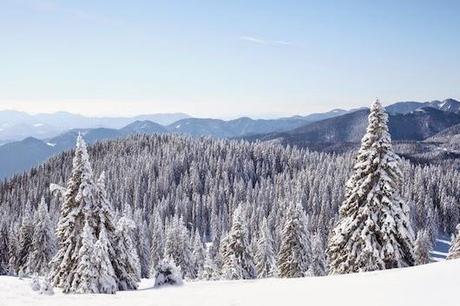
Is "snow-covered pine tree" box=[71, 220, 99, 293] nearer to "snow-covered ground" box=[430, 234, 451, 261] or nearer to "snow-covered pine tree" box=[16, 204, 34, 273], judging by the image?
"snow-covered pine tree" box=[16, 204, 34, 273]

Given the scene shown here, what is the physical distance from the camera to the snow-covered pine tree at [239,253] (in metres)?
49.6

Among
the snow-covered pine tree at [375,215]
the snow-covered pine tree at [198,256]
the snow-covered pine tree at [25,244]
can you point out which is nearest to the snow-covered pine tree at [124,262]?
the snow-covered pine tree at [375,215]

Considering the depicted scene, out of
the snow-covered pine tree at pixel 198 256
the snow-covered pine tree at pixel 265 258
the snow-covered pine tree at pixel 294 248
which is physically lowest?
the snow-covered pine tree at pixel 198 256

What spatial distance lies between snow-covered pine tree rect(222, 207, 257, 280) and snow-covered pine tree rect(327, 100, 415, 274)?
20.5 meters

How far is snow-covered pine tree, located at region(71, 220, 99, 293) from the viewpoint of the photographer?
25.1 metres

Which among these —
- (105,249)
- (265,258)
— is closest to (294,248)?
(265,258)

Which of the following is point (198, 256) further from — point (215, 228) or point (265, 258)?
point (215, 228)

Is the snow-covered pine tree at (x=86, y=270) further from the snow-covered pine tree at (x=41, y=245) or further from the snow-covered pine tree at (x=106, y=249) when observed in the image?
the snow-covered pine tree at (x=41, y=245)

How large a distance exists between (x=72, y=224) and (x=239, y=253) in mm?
24951

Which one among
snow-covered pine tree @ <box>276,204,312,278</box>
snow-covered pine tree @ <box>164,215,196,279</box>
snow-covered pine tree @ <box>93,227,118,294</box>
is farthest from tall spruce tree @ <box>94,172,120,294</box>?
snow-covered pine tree @ <box>164,215,196,279</box>

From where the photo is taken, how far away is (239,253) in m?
50.8

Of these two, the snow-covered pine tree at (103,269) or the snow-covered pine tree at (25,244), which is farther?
the snow-covered pine tree at (25,244)

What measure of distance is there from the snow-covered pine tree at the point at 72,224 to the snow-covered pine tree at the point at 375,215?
1602cm

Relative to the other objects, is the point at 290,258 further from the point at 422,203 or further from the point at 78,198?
the point at 422,203
